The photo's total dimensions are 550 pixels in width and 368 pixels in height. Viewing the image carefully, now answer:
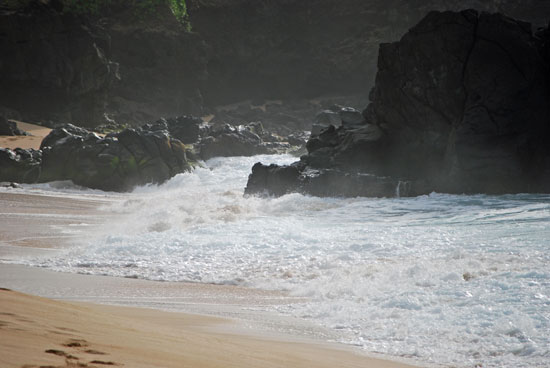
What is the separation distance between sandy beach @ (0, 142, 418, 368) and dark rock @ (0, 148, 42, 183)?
1587cm

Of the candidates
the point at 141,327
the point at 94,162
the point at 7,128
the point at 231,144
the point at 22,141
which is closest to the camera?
the point at 141,327

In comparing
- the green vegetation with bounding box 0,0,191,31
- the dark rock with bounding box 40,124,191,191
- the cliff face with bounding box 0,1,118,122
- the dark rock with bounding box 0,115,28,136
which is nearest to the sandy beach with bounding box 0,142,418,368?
the dark rock with bounding box 40,124,191,191

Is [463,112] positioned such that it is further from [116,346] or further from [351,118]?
[116,346]

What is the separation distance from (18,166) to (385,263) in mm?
20624

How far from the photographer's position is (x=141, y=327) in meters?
3.53

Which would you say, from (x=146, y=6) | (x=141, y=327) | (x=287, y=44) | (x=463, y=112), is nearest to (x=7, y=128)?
(x=463, y=112)

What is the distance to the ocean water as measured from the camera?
4.32 meters

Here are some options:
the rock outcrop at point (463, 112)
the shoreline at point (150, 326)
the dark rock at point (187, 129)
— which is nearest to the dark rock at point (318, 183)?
the rock outcrop at point (463, 112)

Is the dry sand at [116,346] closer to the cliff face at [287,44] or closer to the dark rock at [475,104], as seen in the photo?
the dark rock at [475,104]

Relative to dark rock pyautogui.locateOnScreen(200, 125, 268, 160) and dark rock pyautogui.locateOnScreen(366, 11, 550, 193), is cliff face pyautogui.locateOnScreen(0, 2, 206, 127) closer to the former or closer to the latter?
dark rock pyautogui.locateOnScreen(200, 125, 268, 160)

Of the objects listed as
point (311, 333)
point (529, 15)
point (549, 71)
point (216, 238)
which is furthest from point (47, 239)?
Result: point (529, 15)

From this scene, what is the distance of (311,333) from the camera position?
461 cm

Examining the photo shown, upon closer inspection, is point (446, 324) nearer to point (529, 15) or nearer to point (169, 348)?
point (169, 348)

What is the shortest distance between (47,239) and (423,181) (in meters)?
11.1
